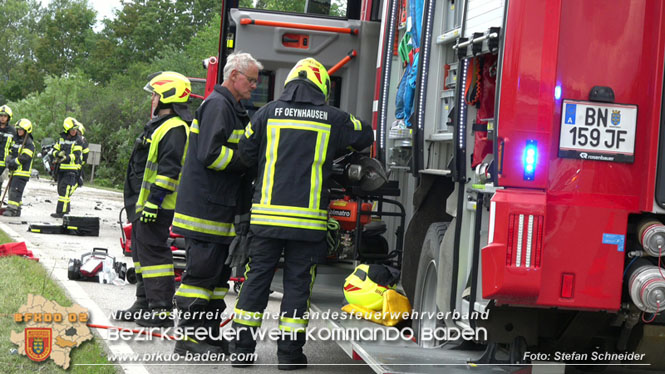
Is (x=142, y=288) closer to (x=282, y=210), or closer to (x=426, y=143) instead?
(x=282, y=210)

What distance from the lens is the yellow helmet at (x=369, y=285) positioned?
6.58m

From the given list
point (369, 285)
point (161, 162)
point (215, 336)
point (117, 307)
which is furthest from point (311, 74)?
point (117, 307)

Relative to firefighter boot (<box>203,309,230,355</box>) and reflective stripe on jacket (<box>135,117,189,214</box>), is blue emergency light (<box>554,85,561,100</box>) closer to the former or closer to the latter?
firefighter boot (<box>203,309,230,355</box>)

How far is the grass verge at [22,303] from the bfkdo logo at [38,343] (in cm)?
9

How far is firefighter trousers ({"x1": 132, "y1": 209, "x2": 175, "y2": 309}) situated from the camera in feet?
26.9

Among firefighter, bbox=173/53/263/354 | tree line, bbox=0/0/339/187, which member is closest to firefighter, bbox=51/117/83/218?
firefighter, bbox=173/53/263/354

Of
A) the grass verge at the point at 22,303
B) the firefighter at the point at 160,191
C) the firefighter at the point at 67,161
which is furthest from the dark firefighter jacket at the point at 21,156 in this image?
the firefighter at the point at 160,191

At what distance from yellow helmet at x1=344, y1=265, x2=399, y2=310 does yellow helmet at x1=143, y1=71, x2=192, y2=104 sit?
2557 millimetres

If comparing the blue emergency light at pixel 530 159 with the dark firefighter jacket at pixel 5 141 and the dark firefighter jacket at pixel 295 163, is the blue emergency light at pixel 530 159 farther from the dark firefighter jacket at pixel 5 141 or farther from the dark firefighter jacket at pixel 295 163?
the dark firefighter jacket at pixel 5 141

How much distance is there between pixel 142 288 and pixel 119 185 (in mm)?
31203

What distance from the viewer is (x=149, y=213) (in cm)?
793

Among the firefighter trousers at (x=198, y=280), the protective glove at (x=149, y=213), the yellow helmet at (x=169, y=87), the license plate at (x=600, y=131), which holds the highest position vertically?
the yellow helmet at (x=169, y=87)

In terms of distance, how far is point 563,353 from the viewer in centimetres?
555

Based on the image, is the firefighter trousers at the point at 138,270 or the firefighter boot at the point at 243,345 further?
the firefighter trousers at the point at 138,270
